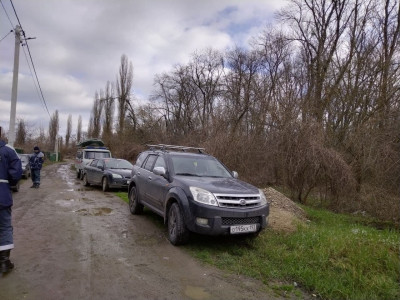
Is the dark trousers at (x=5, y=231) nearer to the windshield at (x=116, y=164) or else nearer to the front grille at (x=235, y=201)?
the front grille at (x=235, y=201)

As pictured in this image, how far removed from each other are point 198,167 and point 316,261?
122 inches

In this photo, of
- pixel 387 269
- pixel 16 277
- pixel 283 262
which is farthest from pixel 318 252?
pixel 16 277

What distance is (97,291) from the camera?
365 centimetres

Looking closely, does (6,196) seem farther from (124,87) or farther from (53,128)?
(53,128)

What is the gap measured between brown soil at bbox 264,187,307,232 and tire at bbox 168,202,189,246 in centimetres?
218

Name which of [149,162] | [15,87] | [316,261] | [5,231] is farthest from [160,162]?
[15,87]

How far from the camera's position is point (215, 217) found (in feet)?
16.6

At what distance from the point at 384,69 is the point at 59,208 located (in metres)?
14.9

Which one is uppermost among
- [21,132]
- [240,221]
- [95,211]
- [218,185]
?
[21,132]

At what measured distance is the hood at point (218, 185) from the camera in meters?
5.41

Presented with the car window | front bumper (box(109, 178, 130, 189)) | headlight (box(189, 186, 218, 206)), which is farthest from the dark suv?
the car window

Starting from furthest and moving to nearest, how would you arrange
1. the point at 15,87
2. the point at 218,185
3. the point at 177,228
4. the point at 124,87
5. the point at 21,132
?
the point at 21,132 < the point at 124,87 < the point at 15,87 < the point at 218,185 < the point at 177,228

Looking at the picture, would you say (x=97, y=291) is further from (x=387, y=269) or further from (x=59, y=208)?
(x=59, y=208)

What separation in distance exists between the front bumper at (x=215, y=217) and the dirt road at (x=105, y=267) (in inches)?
21.1
